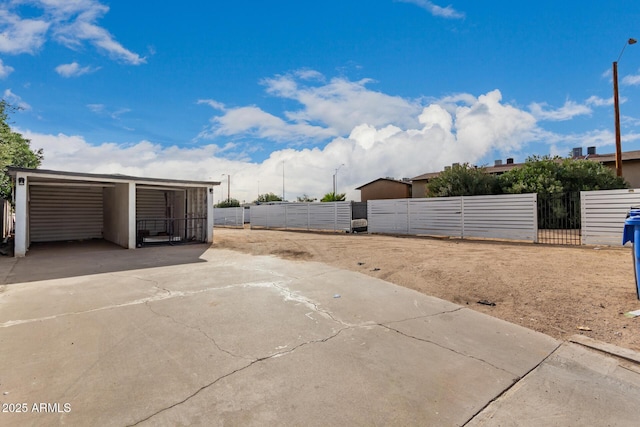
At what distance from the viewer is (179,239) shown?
47.3 feet

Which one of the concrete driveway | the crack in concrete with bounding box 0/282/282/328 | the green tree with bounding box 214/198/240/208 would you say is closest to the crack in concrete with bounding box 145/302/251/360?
the concrete driveway

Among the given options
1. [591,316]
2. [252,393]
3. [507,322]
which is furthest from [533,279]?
[252,393]

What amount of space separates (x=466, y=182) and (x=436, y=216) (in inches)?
314

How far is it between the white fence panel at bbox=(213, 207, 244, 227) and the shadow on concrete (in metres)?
15.3

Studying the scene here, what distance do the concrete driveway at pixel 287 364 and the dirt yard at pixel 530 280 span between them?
576 mm

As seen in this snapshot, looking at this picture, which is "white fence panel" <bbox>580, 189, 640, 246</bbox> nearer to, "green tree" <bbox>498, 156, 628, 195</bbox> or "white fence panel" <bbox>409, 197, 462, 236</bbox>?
"white fence panel" <bbox>409, 197, 462, 236</bbox>

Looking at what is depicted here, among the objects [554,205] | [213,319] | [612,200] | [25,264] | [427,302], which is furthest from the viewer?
[554,205]

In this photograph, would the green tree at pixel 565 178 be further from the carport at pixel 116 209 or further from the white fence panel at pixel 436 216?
the carport at pixel 116 209

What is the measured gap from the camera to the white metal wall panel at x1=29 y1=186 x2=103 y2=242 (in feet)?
47.0

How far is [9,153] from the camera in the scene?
492 inches

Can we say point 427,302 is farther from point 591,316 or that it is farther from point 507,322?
point 591,316

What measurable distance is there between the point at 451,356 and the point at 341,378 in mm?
1322

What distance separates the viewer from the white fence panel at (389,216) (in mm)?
16125

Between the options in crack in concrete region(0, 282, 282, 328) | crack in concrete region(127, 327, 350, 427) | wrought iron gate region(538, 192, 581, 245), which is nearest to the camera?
crack in concrete region(127, 327, 350, 427)
